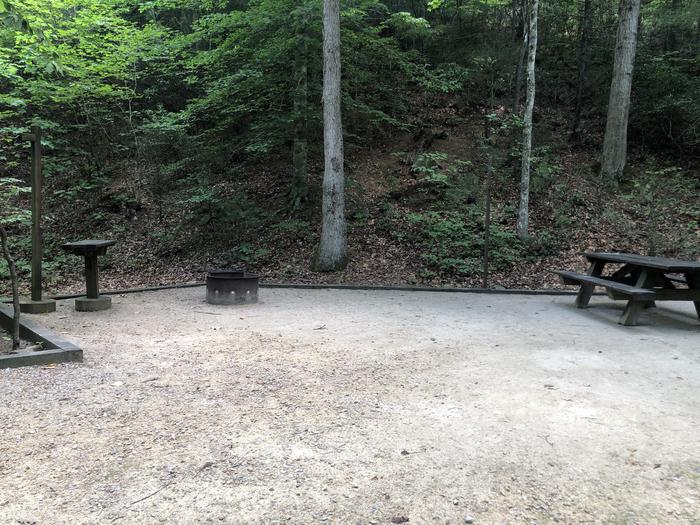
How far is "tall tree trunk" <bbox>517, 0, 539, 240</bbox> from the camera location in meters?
9.88

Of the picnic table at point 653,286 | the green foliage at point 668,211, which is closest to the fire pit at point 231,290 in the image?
the picnic table at point 653,286

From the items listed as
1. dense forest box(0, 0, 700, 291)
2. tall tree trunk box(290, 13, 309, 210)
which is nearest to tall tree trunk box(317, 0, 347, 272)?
dense forest box(0, 0, 700, 291)

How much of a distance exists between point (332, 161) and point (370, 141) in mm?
5858

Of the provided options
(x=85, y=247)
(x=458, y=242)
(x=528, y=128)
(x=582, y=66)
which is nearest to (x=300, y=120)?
(x=458, y=242)

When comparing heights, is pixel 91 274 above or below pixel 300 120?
below

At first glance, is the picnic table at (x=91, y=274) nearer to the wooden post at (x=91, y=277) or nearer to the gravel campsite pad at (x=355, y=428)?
the wooden post at (x=91, y=277)

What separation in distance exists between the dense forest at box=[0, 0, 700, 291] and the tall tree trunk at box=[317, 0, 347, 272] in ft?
1.11

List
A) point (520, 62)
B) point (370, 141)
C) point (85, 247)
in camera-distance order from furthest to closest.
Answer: point (370, 141) → point (520, 62) → point (85, 247)

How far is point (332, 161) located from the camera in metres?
9.48

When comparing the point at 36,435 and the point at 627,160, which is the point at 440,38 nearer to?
the point at 627,160

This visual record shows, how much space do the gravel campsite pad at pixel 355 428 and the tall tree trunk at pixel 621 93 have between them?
27.0 ft

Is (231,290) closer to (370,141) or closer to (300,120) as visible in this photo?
(300,120)

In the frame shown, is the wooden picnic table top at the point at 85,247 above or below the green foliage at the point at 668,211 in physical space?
below

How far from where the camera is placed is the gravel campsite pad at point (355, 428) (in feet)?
6.99
